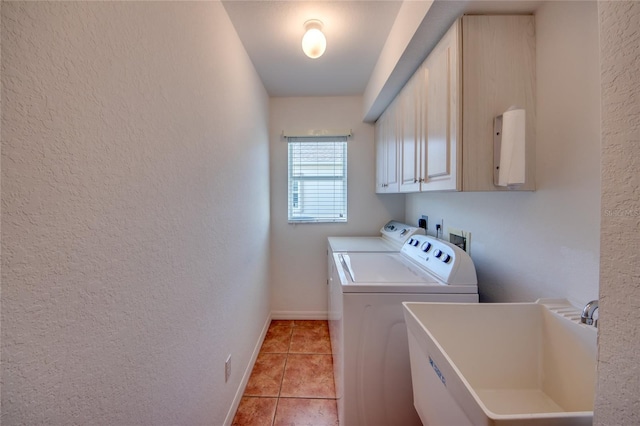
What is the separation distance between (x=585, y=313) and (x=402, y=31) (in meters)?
1.54

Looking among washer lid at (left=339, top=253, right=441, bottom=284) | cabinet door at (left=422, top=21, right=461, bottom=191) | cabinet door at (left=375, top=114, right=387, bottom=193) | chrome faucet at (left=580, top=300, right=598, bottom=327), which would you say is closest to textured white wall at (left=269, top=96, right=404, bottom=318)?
cabinet door at (left=375, top=114, right=387, bottom=193)

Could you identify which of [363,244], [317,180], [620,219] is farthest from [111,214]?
[317,180]

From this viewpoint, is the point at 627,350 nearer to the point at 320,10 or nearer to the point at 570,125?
the point at 570,125

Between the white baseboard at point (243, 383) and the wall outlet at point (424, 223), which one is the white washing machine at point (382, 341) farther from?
the wall outlet at point (424, 223)

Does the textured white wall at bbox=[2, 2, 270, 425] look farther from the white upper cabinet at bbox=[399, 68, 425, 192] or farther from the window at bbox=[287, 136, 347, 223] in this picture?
the window at bbox=[287, 136, 347, 223]

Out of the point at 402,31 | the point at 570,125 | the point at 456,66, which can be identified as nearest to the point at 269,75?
the point at 402,31

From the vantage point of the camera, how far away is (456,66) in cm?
105

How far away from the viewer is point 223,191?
4.50ft

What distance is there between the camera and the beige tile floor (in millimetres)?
1483

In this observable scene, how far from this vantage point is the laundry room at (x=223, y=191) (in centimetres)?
42

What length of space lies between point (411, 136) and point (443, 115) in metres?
0.41

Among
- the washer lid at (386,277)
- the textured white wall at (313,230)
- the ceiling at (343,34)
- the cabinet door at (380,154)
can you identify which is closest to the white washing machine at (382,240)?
the textured white wall at (313,230)

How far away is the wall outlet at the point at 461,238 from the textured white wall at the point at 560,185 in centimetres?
24

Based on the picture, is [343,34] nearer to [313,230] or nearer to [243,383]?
[313,230]
